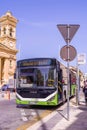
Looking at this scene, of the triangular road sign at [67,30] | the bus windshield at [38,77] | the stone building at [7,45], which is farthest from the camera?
the stone building at [7,45]

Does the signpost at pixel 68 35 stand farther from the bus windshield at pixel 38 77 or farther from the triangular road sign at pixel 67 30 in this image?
the bus windshield at pixel 38 77

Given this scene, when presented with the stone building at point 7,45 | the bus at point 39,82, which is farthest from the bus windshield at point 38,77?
the stone building at point 7,45

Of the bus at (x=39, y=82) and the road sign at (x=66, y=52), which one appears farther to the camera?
the bus at (x=39, y=82)

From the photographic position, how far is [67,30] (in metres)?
11.9

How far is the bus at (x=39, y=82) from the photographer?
16.3m

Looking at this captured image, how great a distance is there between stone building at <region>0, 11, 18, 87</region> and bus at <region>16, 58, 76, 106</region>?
60.4m

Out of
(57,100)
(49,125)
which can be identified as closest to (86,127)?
(49,125)

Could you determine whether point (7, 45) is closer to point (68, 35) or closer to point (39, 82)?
point (39, 82)

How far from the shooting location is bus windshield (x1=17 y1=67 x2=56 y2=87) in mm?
Answer: 16312

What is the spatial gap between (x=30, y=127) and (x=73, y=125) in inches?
56.0

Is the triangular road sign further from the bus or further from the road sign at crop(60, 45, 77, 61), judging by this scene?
the bus

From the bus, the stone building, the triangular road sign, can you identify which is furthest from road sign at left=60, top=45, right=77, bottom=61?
the stone building

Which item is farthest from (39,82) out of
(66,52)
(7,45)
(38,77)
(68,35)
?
(7,45)

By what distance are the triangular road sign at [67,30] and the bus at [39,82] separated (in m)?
4.60
